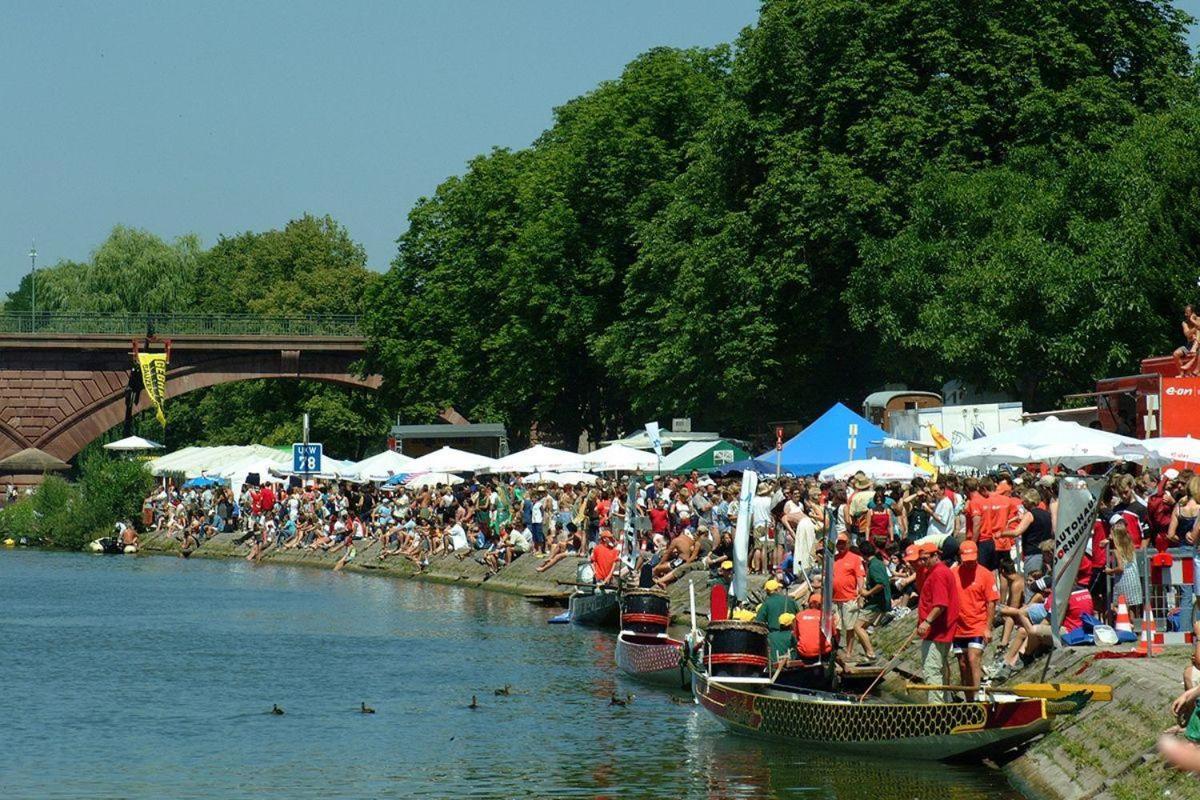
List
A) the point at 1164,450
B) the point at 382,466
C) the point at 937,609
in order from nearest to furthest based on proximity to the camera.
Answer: the point at 937,609 < the point at 1164,450 < the point at 382,466

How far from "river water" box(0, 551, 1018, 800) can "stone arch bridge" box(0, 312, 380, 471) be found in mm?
35166

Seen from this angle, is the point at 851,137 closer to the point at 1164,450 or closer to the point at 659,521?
the point at 659,521

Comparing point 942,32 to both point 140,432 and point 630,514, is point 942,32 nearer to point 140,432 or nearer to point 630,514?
point 630,514

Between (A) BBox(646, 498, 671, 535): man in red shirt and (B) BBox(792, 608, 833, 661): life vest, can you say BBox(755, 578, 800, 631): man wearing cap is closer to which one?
(B) BBox(792, 608, 833, 661): life vest

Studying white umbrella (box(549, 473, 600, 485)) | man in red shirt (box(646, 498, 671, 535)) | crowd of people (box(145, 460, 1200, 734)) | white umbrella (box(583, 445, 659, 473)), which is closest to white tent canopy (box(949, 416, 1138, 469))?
crowd of people (box(145, 460, 1200, 734))

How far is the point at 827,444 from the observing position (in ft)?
131

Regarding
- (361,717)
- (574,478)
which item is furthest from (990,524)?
(574,478)

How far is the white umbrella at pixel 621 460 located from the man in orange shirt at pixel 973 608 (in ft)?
89.4

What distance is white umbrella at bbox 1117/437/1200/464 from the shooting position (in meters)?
26.6

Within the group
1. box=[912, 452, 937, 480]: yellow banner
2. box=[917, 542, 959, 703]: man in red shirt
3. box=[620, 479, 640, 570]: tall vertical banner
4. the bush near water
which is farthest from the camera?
the bush near water

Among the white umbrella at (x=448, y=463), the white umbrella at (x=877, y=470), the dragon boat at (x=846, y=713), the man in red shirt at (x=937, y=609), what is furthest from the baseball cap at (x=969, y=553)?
the white umbrella at (x=448, y=463)

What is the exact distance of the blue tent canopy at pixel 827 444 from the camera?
130 ft

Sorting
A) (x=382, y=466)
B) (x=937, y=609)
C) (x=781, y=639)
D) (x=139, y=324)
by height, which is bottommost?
(x=781, y=639)

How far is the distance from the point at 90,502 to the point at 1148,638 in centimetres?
6127
